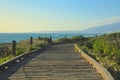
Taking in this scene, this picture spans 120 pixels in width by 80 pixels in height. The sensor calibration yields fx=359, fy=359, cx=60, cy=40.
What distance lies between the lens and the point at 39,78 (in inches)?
531

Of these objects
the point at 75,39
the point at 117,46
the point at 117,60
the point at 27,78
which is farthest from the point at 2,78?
the point at 75,39

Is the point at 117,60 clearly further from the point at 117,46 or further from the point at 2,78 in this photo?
the point at 2,78

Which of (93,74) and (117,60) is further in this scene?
(117,60)

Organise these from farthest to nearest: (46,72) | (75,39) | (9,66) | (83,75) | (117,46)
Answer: (75,39)
(117,46)
(9,66)
(46,72)
(83,75)

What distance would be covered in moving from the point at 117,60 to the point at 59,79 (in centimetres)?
794

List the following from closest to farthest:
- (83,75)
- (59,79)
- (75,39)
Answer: (59,79) → (83,75) → (75,39)

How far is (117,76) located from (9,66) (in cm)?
627

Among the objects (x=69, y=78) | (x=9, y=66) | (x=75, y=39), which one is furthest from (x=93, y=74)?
(x=75, y=39)

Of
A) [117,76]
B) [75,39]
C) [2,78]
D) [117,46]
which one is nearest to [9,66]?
[2,78]

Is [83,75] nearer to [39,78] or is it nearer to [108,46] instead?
[39,78]

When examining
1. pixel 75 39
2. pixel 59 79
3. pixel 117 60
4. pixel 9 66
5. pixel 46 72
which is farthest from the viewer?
pixel 75 39

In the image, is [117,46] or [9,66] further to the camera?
[117,46]

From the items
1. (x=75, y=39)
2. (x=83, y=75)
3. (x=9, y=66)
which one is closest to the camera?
(x=83, y=75)

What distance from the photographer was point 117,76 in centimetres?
1318
